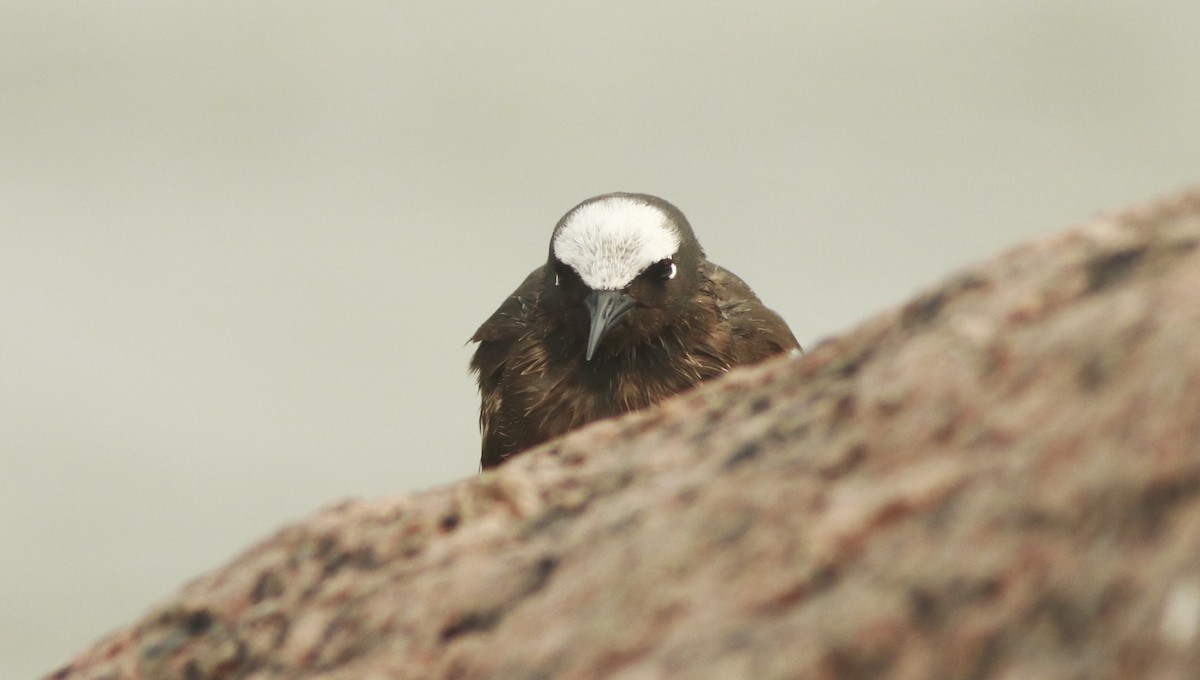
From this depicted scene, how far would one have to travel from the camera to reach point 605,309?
19.7 ft

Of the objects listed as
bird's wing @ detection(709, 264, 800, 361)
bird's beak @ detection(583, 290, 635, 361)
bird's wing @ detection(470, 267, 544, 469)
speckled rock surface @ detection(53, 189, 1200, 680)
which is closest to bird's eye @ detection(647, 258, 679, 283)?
bird's beak @ detection(583, 290, 635, 361)

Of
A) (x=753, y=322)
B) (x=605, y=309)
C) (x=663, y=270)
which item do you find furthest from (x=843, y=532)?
(x=753, y=322)

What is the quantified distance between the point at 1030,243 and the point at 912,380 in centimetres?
54

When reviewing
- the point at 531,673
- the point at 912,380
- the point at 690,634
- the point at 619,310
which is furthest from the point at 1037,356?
the point at 619,310

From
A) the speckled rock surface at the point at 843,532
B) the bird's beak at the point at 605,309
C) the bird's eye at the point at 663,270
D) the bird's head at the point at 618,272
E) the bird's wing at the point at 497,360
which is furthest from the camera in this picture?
the bird's wing at the point at 497,360

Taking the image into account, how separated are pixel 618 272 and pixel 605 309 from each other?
0.21 m

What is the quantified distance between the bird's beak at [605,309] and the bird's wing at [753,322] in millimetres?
631

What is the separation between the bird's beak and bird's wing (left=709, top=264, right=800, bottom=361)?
63cm

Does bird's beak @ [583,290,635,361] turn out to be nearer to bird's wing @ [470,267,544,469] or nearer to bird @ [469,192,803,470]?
bird @ [469,192,803,470]

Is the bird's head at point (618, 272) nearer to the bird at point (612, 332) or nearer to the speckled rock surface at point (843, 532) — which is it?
the bird at point (612, 332)

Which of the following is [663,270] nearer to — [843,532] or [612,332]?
[612,332]

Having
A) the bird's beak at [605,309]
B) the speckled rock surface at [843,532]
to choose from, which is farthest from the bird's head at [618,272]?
the speckled rock surface at [843,532]

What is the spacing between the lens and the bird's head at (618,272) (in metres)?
6.12

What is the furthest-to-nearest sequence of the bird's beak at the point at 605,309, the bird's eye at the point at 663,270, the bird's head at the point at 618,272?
the bird's eye at the point at 663,270 → the bird's head at the point at 618,272 → the bird's beak at the point at 605,309
